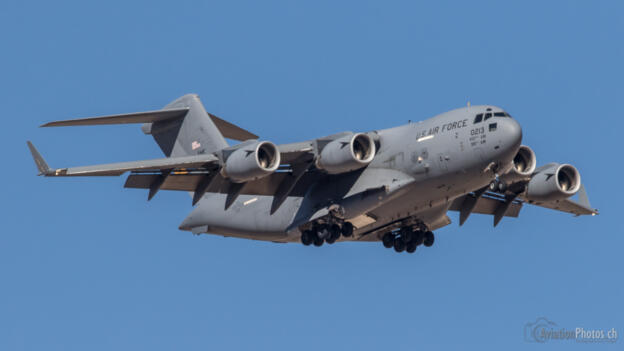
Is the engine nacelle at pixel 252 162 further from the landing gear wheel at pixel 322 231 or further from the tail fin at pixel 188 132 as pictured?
the tail fin at pixel 188 132

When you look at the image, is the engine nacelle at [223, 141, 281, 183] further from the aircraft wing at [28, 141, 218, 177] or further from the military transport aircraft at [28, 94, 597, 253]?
the aircraft wing at [28, 141, 218, 177]

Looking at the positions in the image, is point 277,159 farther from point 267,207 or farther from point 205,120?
point 205,120

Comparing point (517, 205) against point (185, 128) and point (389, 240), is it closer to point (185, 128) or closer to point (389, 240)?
point (389, 240)

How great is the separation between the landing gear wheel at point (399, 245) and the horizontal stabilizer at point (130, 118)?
6.53 metres

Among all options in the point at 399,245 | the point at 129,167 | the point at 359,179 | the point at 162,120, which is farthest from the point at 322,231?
the point at 162,120

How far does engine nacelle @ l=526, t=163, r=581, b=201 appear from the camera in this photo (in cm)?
2669

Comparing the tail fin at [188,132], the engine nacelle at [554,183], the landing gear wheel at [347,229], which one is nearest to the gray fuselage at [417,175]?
the landing gear wheel at [347,229]

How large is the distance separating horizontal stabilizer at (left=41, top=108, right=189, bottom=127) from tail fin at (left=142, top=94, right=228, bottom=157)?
0.51ft

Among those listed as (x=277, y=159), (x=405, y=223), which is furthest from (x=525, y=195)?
(x=277, y=159)

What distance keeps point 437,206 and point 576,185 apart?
347 cm

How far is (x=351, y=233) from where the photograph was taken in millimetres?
26031

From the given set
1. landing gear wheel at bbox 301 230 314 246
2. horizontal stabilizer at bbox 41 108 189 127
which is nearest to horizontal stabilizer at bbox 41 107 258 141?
horizontal stabilizer at bbox 41 108 189 127

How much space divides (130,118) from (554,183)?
34.8 feet

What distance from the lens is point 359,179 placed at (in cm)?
2522
